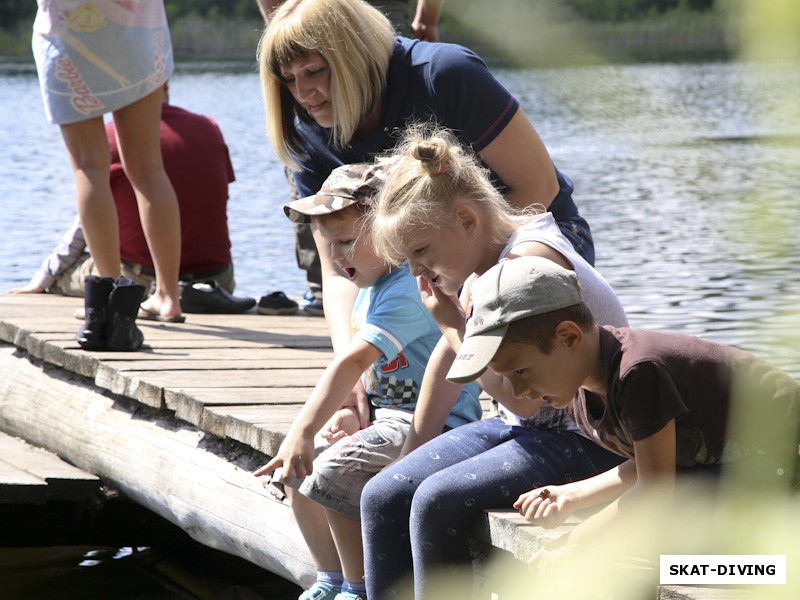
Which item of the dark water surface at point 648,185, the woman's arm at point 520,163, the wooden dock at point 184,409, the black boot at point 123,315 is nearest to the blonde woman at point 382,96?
the woman's arm at point 520,163

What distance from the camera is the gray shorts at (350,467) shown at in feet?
7.61

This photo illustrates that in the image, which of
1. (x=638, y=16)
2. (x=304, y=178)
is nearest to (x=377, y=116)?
(x=304, y=178)

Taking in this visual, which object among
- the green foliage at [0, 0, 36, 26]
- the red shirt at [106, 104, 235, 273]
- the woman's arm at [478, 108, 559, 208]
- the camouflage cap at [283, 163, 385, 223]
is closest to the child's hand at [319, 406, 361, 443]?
the camouflage cap at [283, 163, 385, 223]

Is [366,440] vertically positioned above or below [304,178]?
below

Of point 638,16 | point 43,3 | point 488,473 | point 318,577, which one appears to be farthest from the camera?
point 43,3

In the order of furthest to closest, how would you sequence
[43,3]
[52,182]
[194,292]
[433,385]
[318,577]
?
1. [52,182]
2. [194,292]
3. [43,3]
4. [318,577]
5. [433,385]

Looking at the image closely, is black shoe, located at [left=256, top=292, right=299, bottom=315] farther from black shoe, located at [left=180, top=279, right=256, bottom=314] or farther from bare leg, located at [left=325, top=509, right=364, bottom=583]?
bare leg, located at [left=325, top=509, right=364, bottom=583]

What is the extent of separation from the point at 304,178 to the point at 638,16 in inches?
102

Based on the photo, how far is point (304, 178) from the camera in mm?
2961

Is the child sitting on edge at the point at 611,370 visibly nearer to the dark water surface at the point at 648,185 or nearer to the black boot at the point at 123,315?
the dark water surface at the point at 648,185

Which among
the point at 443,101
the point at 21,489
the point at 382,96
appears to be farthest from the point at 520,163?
the point at 21,489

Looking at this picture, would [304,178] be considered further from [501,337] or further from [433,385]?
[501,337]

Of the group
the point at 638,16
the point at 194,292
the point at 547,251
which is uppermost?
the point at 638,16

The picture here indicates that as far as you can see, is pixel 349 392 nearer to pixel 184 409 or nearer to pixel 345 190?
pixel 345 190
